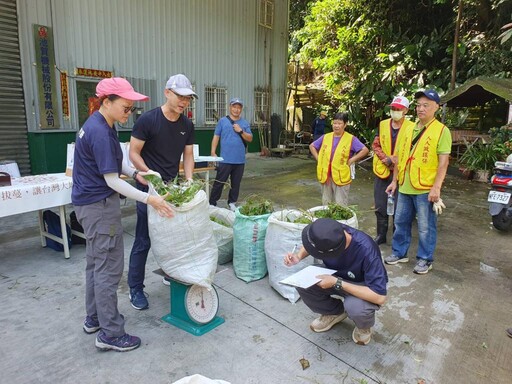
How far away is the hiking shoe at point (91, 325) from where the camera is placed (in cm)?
246

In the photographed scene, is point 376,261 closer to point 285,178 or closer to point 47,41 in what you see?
point 285,178

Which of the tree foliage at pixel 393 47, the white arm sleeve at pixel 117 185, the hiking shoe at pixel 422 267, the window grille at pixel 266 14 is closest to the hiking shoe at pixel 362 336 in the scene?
the hiking shoe at pixel 422 267

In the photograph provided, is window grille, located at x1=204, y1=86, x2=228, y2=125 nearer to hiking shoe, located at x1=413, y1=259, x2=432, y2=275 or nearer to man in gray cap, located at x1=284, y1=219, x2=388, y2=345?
hiking shoe, located at x1=413, y1=259, x2=432, y2=275

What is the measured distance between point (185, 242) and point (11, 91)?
5611 mm

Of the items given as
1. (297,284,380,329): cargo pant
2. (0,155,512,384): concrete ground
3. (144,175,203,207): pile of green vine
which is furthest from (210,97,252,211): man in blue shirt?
(297,284,380,329): cargo pant

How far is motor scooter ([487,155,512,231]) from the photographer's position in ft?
14.9

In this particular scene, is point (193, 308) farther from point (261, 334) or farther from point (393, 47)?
point (393, 47)

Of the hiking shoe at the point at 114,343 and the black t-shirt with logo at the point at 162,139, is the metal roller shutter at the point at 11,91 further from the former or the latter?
the hiking shoe at the point at 114,343

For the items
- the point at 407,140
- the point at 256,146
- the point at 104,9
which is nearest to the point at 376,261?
the point at 407,140

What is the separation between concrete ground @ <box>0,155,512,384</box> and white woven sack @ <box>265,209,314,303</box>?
0.34 feet

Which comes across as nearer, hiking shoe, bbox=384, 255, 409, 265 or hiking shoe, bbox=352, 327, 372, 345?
hiking shoe, bbox=352, 327, 372, 345

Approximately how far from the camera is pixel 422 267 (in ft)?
11.7

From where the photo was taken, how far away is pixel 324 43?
41.7 ft

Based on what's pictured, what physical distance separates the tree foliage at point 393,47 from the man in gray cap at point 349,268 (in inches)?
372
